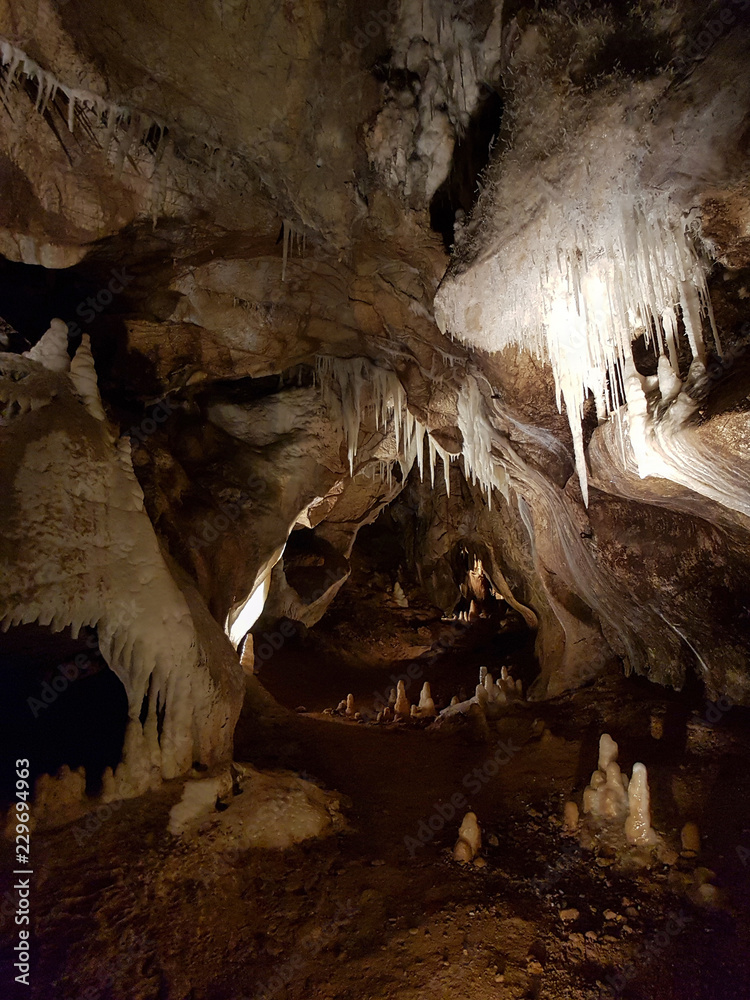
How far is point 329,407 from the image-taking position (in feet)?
33.0

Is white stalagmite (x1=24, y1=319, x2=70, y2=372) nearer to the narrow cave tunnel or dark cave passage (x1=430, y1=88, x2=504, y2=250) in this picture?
the narrow cave tunnel

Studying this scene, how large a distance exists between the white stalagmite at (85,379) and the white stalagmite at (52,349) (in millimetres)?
134

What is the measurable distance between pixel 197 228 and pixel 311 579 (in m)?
8.38

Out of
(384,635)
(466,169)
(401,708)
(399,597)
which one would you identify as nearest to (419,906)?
(401,708)

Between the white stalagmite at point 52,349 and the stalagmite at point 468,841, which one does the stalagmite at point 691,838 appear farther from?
the white stalagmite at point 52,349

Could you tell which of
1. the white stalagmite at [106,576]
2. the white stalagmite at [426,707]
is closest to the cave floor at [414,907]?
the white stalagmite at [106,576]

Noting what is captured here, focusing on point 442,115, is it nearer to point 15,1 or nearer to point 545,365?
point 545,365

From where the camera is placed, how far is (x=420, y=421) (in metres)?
9.07

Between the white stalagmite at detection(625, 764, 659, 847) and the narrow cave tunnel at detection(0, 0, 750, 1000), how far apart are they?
9 cm

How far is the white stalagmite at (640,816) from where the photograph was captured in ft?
13.9

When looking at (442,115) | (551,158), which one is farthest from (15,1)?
(551,158)

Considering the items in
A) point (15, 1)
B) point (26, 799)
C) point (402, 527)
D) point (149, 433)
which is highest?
point (15, 1)

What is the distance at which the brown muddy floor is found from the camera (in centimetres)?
326

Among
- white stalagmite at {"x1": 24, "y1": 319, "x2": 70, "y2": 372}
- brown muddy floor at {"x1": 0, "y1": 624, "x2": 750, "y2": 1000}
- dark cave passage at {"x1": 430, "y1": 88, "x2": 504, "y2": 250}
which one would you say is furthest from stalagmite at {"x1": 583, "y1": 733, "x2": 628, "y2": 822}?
white stalagmite at {"x1": 24, "y1": 319, "x2": 70, "y2": 372}
